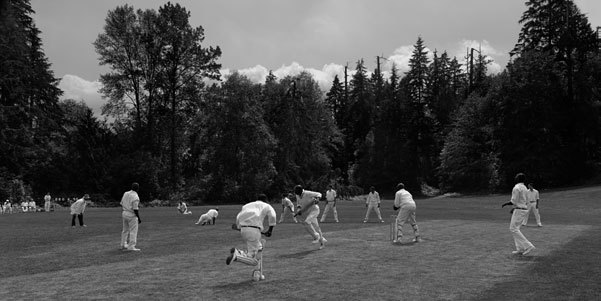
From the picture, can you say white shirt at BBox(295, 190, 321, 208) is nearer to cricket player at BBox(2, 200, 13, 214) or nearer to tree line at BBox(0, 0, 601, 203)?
cricket player at BBox(2, 200, 13, 214)

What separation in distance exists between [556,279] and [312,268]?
237 inches

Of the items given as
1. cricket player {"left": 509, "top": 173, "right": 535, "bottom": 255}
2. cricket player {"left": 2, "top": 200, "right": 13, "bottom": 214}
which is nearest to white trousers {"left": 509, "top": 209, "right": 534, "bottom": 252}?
cricket player {"left": 509, "top": 173, "right": 535, "bottom": 255}

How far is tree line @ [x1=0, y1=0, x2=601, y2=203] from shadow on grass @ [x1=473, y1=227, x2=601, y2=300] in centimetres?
5135

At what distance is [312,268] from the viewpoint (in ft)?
45.2

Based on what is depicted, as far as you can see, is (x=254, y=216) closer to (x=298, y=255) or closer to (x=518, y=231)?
(x=298, y=255)

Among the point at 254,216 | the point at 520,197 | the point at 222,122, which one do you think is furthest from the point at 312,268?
the point at 222,122

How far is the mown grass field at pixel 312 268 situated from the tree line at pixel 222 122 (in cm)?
4414

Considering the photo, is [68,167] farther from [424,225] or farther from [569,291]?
[569,291]

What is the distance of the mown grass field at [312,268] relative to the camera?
10711 mm

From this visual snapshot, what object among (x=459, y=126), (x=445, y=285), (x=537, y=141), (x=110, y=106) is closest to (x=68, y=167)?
(x=110, y=106)

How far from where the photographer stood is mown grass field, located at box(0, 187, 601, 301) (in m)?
10.7

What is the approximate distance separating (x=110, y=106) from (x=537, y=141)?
56770 millimetres

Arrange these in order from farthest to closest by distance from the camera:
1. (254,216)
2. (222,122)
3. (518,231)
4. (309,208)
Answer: (222,122)
(309,208)
(518,231)
(254,216)

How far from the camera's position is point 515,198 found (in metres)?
16.2
